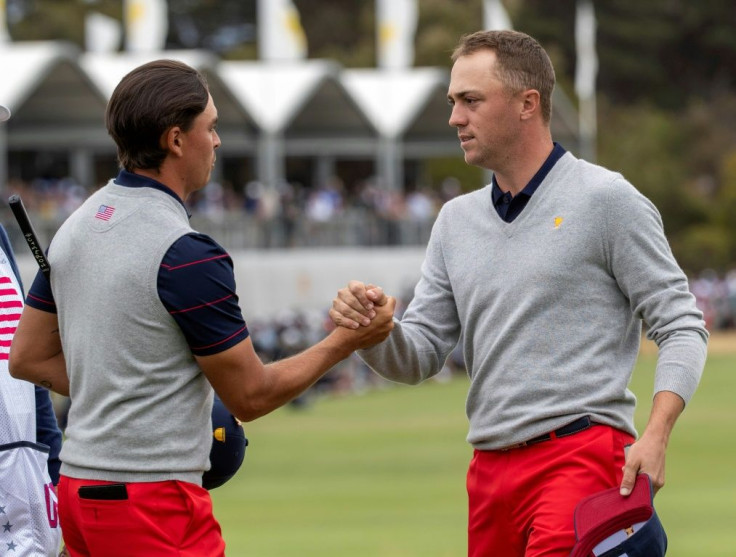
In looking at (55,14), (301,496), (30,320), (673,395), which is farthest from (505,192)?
(55,14)

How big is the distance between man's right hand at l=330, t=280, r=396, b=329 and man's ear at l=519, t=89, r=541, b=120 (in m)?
0.74

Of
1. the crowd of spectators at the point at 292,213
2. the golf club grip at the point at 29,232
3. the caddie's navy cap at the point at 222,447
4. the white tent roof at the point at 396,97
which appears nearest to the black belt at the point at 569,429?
the caddie's navy cap at the point at 222,447

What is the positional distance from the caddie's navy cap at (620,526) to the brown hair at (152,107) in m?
1.62

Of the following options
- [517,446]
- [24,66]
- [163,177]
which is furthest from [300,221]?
[163,177]

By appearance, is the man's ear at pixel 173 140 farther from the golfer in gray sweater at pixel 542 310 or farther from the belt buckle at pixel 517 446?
the belt buckle at pixel 517 446

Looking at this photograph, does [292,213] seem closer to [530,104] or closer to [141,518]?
[530,104]

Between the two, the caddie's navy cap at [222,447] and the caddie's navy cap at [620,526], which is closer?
the caddie's navy cap at [620,526]

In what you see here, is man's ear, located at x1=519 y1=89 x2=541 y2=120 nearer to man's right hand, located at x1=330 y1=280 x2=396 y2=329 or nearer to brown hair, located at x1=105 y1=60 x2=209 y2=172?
man's right hand, located at x1=330 y1=280 x2=396 y2=329

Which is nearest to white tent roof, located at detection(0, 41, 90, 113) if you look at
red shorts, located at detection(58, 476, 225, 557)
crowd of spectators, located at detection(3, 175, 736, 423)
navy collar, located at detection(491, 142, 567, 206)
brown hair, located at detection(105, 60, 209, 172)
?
crowd of spectators, located at detection(3, 175, 736, 423)

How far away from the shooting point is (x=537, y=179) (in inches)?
208

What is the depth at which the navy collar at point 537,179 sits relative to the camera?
5281 mm

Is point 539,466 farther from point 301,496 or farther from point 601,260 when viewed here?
point 301,496

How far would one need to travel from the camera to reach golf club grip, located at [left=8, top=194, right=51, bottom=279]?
15.1ft

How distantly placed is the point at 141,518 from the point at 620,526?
4.51ft
